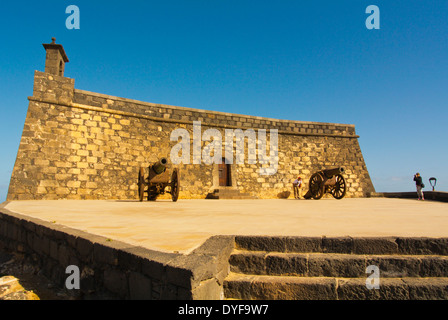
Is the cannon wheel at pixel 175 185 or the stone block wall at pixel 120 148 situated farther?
the stone block wall at pixel 120 148

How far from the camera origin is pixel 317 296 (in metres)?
2.18

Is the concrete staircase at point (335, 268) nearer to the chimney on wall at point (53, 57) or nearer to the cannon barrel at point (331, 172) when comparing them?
the cannon barrel at point (331, 172)

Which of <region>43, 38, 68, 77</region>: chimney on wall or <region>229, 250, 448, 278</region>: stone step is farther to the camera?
<region>43, 38, 68, 77</region>: chimney on wall

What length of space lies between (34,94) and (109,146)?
2893 mm

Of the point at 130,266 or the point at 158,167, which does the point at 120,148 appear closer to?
the point at 158,167

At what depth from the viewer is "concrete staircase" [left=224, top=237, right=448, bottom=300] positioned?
2.18m

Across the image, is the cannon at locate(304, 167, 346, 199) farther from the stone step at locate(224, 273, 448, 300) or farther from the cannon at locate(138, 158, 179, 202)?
the stone step at locate(224, 273, 448, 300)

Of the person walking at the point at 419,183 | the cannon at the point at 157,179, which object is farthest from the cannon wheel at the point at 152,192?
the person walking at the point at 419,183

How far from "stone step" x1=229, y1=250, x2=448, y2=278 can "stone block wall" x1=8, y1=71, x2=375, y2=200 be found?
30.0ft

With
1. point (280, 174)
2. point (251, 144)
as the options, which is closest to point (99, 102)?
point (251, 144)

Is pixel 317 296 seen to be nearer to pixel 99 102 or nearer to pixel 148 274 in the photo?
pixel 148 274

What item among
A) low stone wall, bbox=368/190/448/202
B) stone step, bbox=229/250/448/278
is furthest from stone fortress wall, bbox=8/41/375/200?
stone step, bbox=229/250/448/278

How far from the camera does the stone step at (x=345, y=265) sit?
7.80 feet

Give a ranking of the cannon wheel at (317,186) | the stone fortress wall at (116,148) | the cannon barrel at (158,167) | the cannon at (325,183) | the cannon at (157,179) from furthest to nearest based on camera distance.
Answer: the cannon wheel at (317,186)
the cannon at (325,183)
the stone fortress wall at (116,148)
the cannon at (157,179)
the cannon barrel at (158,167)
